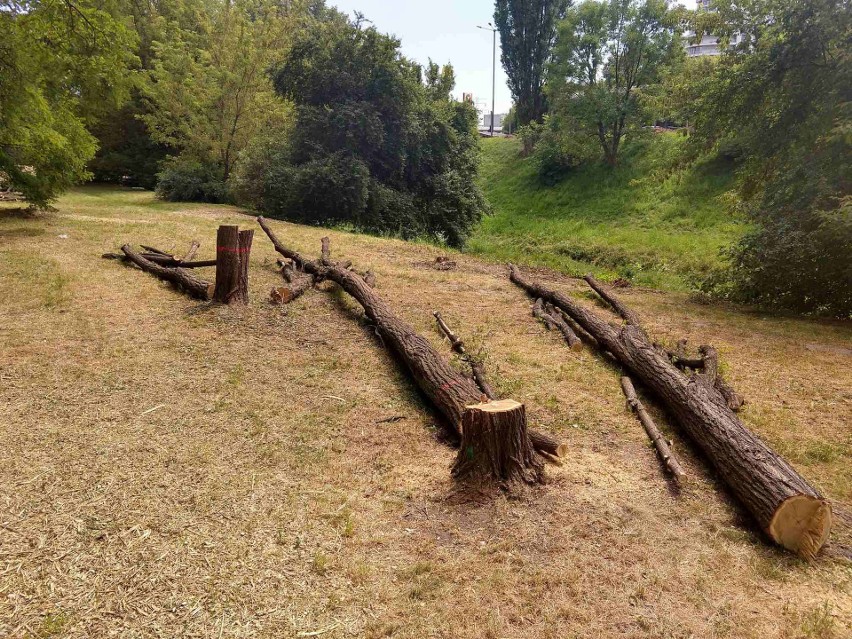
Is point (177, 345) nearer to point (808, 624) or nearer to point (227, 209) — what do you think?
point (808, 624)

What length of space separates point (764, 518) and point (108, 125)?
3586cm

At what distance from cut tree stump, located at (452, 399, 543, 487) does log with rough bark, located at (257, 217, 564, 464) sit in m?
0.58

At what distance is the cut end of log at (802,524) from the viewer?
129 inches

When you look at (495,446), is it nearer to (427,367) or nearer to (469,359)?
(427,367)

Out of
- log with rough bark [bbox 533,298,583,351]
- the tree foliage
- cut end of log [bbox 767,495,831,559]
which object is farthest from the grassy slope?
cut end of log [bbox 767,495,831,559]

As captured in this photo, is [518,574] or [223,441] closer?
[518,574]

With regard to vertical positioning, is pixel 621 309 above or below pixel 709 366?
above

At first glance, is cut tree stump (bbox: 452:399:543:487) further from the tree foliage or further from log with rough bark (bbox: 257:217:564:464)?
the tree foliage

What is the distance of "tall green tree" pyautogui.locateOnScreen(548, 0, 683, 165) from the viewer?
26.6 meters

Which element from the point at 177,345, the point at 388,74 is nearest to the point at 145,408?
the point at 177,345

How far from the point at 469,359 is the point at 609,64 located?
1085 inches

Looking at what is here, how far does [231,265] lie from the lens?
25.5 feet

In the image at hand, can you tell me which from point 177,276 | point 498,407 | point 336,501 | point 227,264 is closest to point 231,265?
point 227,264

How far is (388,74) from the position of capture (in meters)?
18.2
